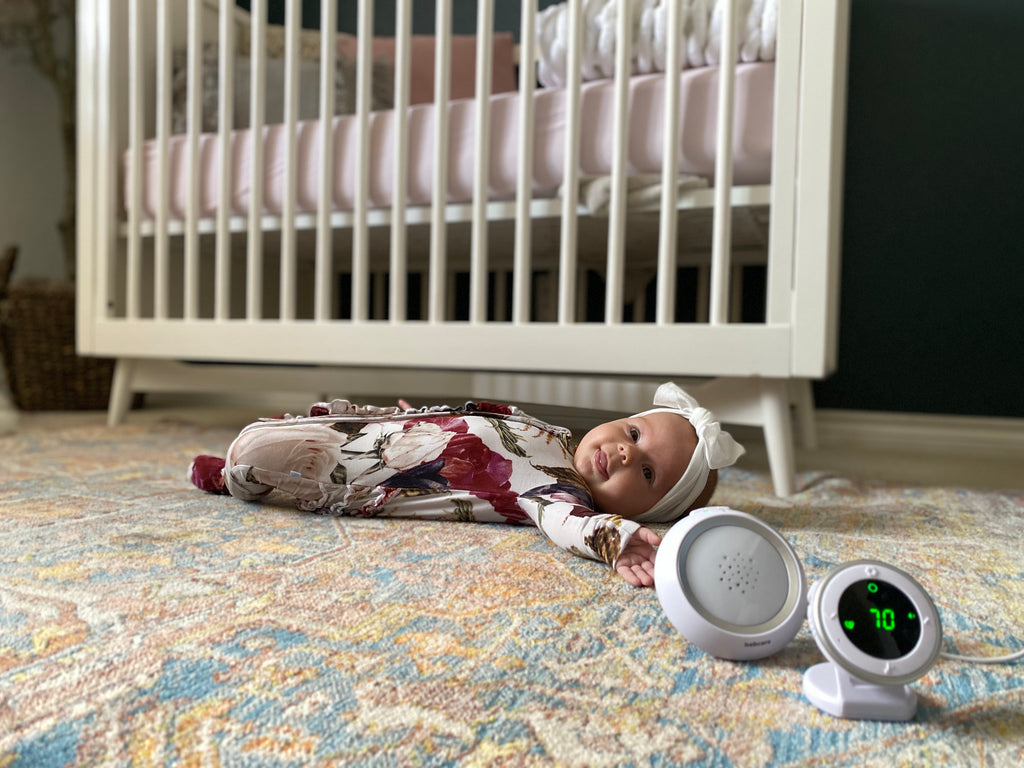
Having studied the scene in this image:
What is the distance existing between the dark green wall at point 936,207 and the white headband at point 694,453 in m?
1.18

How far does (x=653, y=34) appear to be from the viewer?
1.22m

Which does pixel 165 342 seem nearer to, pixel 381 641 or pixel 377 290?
pixel 377 290

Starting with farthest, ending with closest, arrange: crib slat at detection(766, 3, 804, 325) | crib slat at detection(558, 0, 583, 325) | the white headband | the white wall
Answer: the white wall → crib slat at detection(558, 0, 583, 325) → crib slat at detection(766, 3, 804, 325) → the white headband

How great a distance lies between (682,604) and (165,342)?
1345 mm

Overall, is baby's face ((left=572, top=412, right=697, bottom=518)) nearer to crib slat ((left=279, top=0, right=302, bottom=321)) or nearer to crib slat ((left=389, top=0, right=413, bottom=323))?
crib slat ((left=389, top=0, right=413, bottom=323))

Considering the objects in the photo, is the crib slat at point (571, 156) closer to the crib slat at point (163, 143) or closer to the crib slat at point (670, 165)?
the crib slat at point (670, 165)

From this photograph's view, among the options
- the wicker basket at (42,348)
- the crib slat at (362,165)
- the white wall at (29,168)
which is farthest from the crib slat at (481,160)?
the white wall at (29,168)

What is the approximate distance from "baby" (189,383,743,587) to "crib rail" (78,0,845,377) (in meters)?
0.34

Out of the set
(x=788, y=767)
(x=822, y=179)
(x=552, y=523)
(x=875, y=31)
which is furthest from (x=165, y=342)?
(x=875, y=31)

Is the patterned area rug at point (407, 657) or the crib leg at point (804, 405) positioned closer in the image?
the patterned area rug at point (407, 657)

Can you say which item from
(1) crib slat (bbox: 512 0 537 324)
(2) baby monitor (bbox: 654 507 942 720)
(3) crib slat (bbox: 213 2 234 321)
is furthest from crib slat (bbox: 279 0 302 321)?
(2) baby monitor (bbox: 654 507 942 720)

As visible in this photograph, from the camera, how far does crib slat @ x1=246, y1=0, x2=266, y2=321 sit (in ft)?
4.75

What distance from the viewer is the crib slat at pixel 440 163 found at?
1.31 meters

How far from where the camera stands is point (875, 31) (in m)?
1.82
